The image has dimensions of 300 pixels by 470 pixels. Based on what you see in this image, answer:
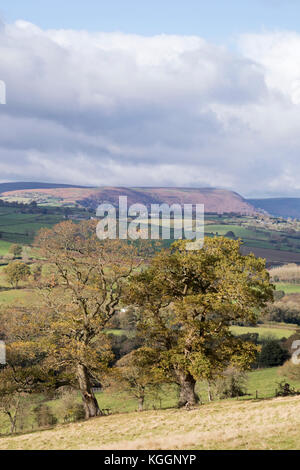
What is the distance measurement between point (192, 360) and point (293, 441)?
16.2 metres

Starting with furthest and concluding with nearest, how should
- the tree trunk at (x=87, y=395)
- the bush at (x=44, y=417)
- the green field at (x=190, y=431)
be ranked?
the bush at (x=44, y=417)
the tree trunk at (x=87, y=395)
the green field at (x=190, y=431)

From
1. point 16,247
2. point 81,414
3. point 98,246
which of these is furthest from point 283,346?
point 16,247

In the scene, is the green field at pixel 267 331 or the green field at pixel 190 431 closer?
the green field at pixel 190 431

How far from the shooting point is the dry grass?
77.4 ft

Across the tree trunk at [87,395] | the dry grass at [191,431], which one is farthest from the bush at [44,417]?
the dry grass at [191,431]

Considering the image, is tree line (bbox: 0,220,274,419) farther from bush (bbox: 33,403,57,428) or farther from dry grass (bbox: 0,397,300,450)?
bush (bbox: 33,403,57,428)

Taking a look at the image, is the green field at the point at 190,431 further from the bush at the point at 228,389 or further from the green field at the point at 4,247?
the green field at the point at 4,247

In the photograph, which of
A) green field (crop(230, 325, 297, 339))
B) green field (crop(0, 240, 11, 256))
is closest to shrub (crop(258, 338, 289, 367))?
green field (crop(230, 325, 297, 339))

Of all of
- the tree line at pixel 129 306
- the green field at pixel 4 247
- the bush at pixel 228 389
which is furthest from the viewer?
the green field at pixel 4 247

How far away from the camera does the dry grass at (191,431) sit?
2359 cm

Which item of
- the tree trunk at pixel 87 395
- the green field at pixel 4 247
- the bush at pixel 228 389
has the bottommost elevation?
the bush at pixel 228 389

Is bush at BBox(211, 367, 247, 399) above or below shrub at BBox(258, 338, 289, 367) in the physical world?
above

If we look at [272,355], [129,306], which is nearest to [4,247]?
[272,355]
